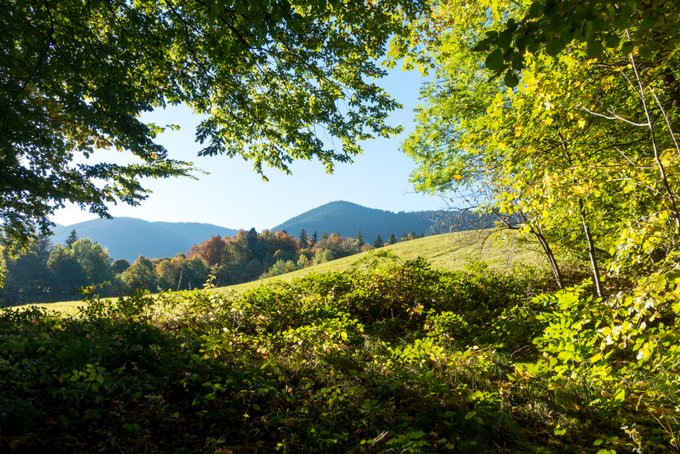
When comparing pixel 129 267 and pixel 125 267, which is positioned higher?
pixel 125 267

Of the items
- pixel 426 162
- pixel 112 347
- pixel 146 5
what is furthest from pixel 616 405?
pixel 426 162

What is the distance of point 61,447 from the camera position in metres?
3.43

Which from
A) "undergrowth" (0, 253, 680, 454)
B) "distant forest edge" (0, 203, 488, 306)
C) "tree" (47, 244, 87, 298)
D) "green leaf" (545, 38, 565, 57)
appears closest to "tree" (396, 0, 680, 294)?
"green leaf" (545, 38, 565, 57)

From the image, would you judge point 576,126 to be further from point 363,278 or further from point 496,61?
point 363,278

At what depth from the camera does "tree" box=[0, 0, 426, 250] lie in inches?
225

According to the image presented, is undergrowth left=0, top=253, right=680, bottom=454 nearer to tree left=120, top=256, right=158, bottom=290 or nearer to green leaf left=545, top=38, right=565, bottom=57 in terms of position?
green leaf left=545, top=38, right=565, bottom=57

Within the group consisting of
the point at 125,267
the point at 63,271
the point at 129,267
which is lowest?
the point at 129,267

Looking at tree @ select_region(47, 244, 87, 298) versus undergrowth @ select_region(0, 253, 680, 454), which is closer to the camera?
undergrowth @ select_region(0, 253, 680, 454)

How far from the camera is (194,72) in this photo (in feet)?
22.9

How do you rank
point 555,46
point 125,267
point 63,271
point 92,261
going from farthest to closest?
1. point 125,267
2. point 92,261
3. point 63,271
4. point 555,46

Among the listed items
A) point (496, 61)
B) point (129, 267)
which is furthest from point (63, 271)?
point (496, 61)

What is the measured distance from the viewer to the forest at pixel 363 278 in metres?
3.60

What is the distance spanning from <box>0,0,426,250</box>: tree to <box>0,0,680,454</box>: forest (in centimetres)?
5

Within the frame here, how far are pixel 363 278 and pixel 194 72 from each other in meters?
7.05
